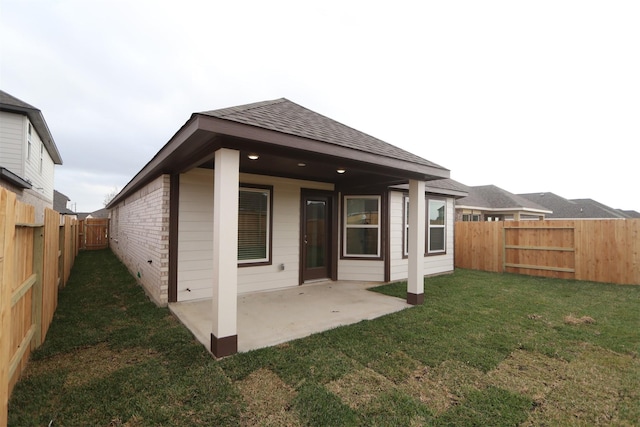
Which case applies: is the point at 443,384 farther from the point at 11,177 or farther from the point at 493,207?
the point at 493,207

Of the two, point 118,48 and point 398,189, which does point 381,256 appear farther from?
point 118,48

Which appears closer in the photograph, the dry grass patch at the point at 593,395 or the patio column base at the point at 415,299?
the dry grass patch at the point at 593,395

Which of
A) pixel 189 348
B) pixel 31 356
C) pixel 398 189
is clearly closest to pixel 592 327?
pixel 398 189

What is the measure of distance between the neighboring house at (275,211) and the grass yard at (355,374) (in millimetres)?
651

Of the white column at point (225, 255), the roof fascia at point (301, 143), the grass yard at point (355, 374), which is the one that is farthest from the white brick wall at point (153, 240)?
the roof fascia at point (301, 143)

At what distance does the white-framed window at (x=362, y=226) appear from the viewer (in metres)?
6.73

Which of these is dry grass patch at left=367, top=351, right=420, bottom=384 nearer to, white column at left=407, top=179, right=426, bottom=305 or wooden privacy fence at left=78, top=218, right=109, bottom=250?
white column at left=407, top=179, right=426, bottom=305

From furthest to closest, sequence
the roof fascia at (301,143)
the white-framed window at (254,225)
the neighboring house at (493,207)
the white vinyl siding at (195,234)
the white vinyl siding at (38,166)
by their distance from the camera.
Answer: the neighboring house at (493,207) < the white vinyl siding at (38,166) < the white-framed window at (254,225) < the white vinyl siding at (195,234) < the roof fascia at (301,143)

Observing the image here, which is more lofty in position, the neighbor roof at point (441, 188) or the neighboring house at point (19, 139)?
the neighboring house at point (19, 139)

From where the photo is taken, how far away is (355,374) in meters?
2.62

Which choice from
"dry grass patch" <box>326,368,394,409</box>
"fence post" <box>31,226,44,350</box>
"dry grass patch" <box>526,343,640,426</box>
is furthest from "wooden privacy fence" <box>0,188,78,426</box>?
"dry grass patch" <box>526,343,640,426</box>

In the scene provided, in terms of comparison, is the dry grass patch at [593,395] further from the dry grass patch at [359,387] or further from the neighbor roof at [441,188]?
the neighbor roof at [441,188]

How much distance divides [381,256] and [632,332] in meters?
4.07

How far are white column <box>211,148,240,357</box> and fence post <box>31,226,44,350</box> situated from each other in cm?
192
